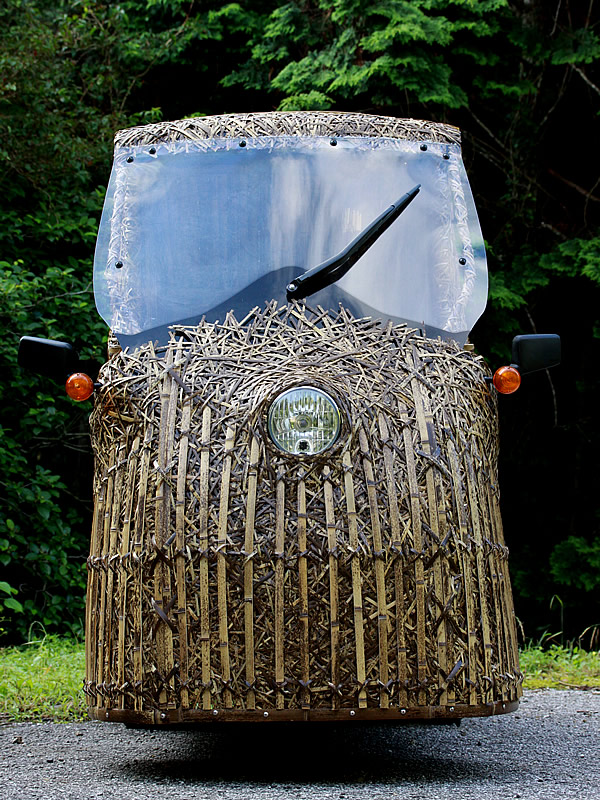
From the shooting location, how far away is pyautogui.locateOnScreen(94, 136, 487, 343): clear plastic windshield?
4262mm

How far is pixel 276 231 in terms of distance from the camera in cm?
439

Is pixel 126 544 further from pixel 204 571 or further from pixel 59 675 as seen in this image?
pixel 59 675

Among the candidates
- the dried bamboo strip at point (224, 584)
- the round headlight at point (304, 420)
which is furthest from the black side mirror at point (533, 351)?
the dried bamboo strip at point (224, 584)

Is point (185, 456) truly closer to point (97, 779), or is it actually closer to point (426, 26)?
point (97, 779)

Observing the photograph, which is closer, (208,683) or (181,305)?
(208,683)

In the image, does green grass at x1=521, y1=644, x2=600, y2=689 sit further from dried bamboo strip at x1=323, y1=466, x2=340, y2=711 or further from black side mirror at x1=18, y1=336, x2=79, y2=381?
black side mirror at x1=18, y1=336, x2=79, y2=381

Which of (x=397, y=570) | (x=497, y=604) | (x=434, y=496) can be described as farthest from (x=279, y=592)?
(x=497, y=604)

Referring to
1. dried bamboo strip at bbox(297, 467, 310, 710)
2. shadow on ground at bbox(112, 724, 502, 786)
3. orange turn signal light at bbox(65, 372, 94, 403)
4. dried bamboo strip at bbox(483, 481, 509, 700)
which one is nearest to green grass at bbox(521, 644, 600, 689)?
shadow on ground at bbox(112, 724, 502, 786)

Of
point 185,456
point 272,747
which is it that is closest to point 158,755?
point 272,747

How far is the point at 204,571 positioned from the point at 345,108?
24.2 ft

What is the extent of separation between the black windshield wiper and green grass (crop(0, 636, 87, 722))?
2.85 meters

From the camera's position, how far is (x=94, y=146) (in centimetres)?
1027

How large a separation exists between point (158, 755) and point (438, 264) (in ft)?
7.93

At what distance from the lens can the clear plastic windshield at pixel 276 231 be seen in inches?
168
